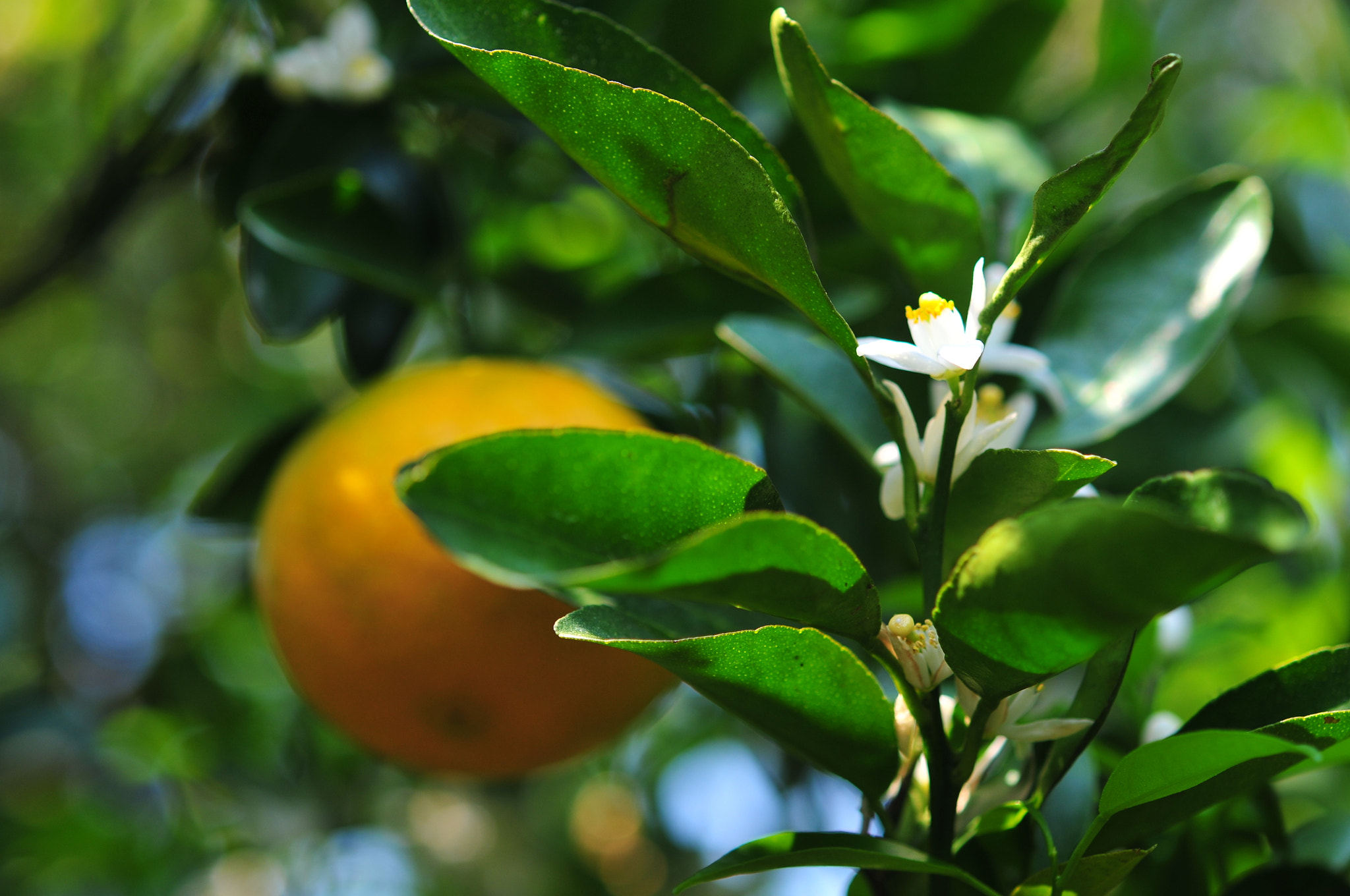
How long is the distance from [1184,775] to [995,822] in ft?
0.41

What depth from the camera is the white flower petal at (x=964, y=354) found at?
523mm

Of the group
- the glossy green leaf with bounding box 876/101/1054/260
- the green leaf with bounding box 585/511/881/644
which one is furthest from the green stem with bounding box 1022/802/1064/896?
the glossy green leaf with bounding box 876/101/1054/260

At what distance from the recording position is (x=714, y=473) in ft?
1.63

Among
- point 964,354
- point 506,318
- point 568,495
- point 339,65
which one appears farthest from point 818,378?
point 506,318

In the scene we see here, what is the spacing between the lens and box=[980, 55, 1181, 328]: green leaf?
0.46 meters

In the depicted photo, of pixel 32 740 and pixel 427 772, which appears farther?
pixel 32 740

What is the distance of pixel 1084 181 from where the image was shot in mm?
474

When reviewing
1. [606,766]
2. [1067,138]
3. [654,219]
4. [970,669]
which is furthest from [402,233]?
[606,766]

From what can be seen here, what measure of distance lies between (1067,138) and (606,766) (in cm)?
133

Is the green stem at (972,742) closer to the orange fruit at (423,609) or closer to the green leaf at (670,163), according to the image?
the green leaf at (670,163)

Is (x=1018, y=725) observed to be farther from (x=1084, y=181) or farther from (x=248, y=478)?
(x=248, y=478)

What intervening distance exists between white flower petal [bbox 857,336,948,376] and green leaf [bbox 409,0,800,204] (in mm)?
116

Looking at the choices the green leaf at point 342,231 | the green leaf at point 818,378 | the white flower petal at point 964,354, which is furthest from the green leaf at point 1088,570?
the green leaf at point 342,231

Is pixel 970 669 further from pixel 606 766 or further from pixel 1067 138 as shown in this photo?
pixel 606 766
